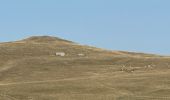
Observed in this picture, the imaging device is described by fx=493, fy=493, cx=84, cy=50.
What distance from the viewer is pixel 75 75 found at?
9588 cm

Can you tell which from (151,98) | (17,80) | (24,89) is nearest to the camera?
(151,98)

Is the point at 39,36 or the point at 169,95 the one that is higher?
the point at 39,36

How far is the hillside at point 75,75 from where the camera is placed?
7369 centimetres

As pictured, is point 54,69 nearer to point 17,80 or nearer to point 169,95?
point 17,80

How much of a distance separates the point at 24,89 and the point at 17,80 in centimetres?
1427

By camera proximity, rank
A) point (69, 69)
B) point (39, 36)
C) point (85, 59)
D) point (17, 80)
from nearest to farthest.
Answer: point (17, 80)
point (69, 69)
point (85, 59)
point (39, 36)

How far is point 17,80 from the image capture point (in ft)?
297

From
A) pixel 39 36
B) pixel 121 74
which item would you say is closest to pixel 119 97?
pixel 121 74

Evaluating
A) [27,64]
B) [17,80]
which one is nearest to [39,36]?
[27,64]

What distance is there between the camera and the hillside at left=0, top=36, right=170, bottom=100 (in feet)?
242

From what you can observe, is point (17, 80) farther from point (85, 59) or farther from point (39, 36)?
point (39, 36)

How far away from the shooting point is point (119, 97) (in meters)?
71.6

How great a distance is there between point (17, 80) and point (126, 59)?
33.8m

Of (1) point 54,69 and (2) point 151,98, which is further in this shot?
(1) point 54,69
